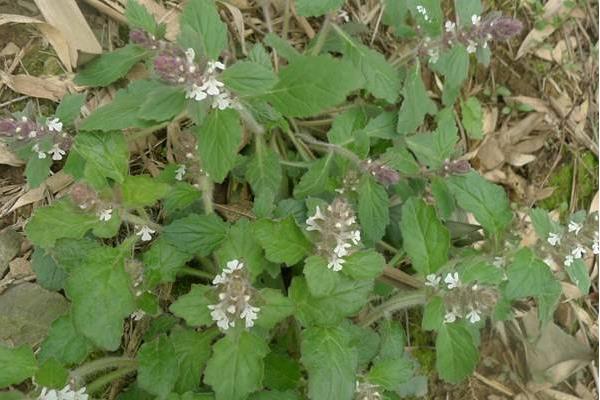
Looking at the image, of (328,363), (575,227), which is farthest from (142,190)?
(575,227)

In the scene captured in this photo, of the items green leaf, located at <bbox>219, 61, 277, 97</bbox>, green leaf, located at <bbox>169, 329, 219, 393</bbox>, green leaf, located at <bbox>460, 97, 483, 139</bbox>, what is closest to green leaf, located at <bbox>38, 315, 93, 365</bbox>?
green leaf, located at <bbox>169, 329, 219, 393</bbox>

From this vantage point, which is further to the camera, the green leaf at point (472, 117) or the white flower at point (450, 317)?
the green leaf at point (472, 117)

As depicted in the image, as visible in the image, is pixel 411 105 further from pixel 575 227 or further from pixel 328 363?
pixel 328 363

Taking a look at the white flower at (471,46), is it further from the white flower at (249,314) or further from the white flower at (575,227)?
the white flower at (249,314)

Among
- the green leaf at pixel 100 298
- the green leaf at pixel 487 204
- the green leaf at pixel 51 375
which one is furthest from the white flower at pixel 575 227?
the green leaf at pixel 51 375

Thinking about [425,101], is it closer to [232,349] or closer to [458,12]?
[458,12]

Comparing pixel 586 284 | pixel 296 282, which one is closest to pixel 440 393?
pixel 586 284
